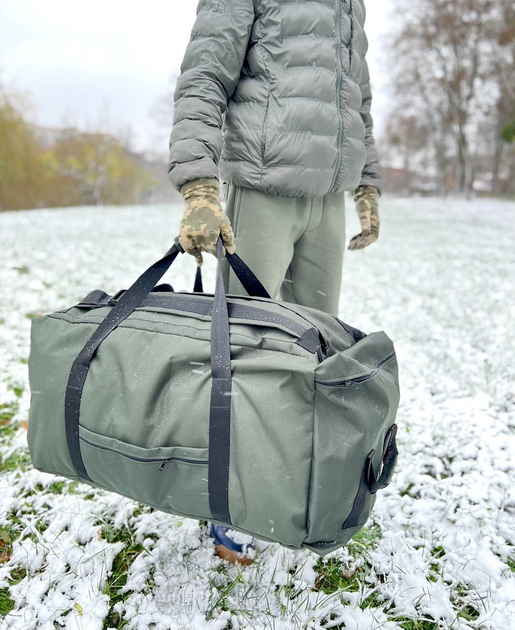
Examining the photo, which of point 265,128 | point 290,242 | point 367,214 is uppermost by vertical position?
point 265,128

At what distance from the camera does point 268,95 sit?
160 centimetres

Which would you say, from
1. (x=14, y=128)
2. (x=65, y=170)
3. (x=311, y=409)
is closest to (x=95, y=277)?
(x=311, y=409)

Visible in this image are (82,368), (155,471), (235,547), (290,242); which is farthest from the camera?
(290,242)

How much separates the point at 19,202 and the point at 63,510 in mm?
33165

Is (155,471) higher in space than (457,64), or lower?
lower

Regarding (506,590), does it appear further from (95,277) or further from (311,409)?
(95,277)

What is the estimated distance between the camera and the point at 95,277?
18.3 feet

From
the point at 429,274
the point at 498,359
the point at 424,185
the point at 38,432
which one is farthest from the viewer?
the point at 424,185

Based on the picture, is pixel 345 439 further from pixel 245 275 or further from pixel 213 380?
pixel 245 275

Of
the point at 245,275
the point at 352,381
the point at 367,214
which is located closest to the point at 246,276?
the point at 245,275

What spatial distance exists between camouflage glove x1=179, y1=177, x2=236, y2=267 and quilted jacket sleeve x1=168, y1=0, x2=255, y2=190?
31 mm

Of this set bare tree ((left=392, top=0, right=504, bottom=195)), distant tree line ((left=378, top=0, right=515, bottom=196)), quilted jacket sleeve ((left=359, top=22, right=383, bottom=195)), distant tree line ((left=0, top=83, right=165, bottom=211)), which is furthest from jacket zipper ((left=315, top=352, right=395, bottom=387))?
distant tree line ((left=0, top=83, right=165, bottom=211))

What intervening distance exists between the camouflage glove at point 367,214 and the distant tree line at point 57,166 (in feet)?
98.8

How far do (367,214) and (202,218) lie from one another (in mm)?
1061
